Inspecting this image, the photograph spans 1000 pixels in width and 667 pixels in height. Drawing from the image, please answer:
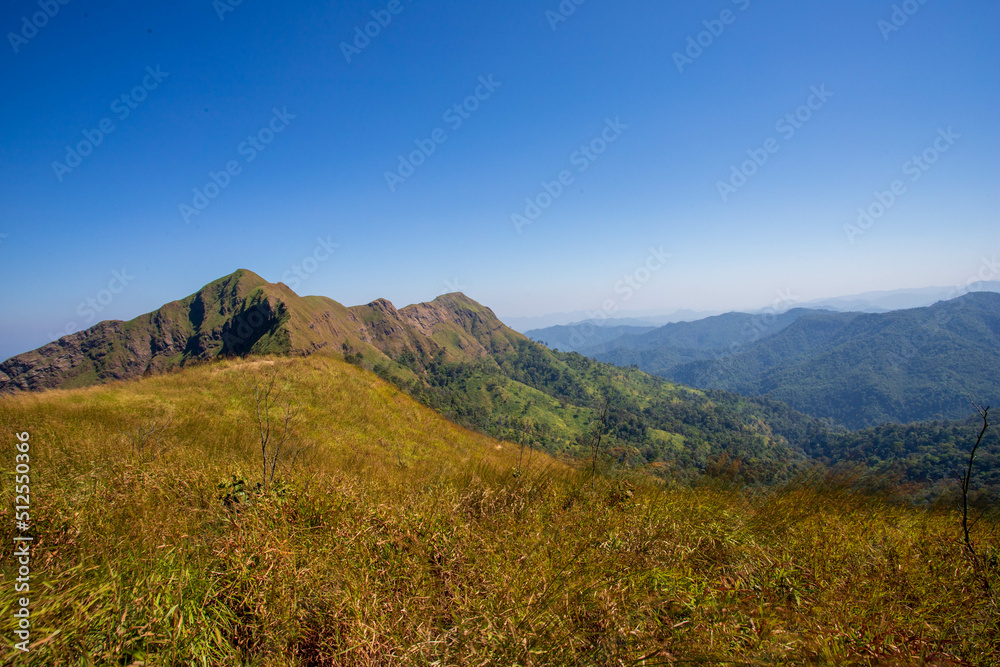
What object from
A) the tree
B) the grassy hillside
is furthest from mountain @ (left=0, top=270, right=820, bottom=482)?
the grassy hillside

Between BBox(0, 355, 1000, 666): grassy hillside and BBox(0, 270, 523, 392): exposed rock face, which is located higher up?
BBox(0, 270, 523, 392): exposed rock face

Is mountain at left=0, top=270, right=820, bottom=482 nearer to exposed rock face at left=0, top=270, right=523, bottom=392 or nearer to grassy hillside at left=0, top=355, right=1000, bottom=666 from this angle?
exposed rock face at left=0, top=270, right=523, bottom=392

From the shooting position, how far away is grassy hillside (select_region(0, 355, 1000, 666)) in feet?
7.54

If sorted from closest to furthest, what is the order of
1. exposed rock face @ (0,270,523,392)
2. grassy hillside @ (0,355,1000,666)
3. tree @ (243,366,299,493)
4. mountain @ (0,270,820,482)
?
1. grassy hillside @ (0,355,1000,666)
2. tree @ (243,366,299,493)
3. mountain @ (0,270,820,482)
4. exposed rock face @ (0,270,523,392)

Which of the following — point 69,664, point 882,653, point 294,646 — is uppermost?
point 69,664

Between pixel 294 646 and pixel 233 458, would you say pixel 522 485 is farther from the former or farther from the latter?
pixel 233 458

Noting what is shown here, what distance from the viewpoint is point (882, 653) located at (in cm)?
229

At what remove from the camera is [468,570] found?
3.06 metres

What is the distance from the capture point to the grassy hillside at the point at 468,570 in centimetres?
230

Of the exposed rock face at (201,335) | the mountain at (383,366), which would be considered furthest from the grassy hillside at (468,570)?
the exposed rock face at (201,335)

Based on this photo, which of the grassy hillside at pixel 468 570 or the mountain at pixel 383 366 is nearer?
the grassy hillside at pixel 468 570

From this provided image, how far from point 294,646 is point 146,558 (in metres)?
1.44

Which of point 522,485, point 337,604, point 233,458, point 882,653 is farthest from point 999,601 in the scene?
point 233,458

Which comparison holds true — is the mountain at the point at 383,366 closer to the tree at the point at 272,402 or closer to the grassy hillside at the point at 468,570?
the tree at the point at 272,402
